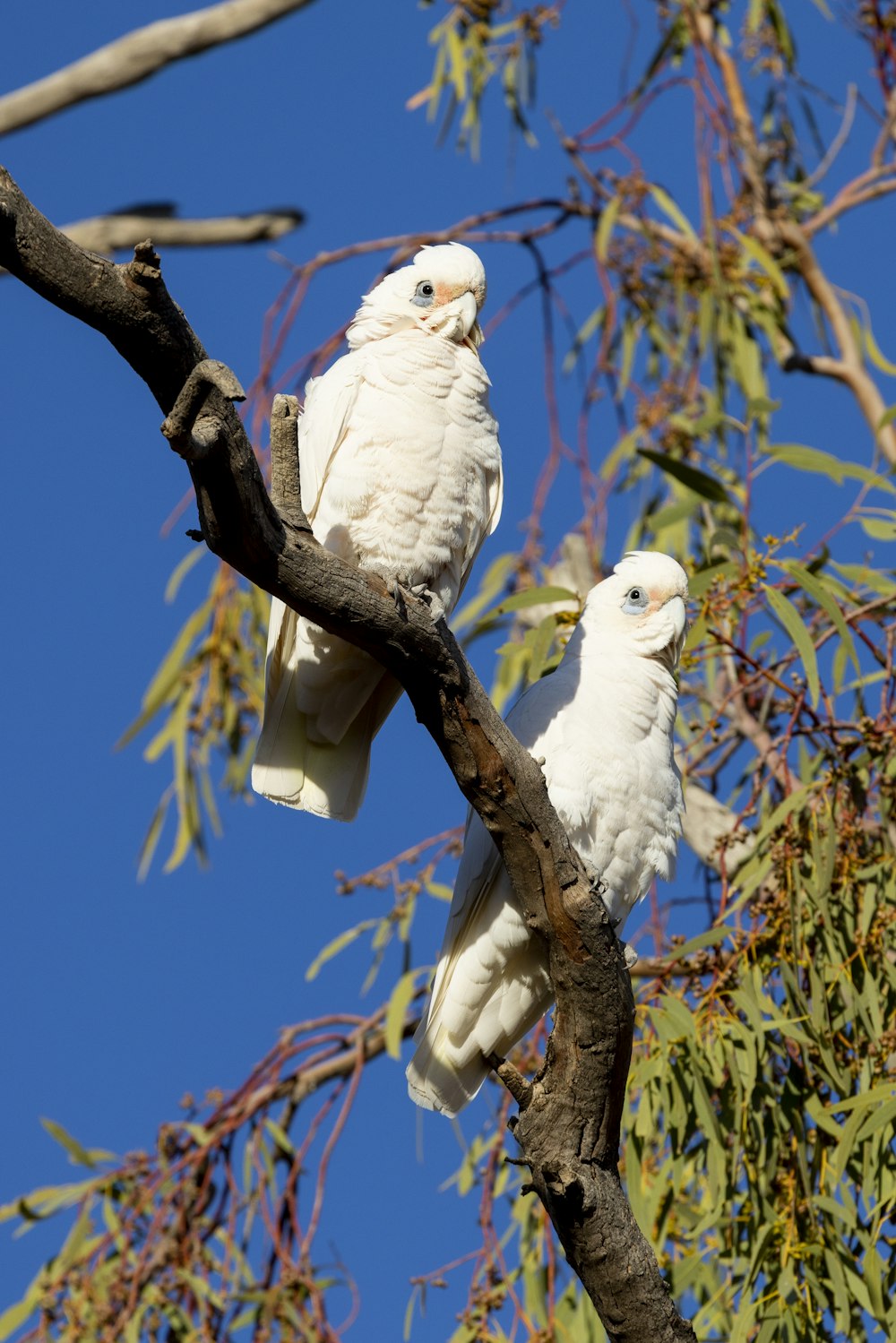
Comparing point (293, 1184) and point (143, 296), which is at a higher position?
point (143, 296)

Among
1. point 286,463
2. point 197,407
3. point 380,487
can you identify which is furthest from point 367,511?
point 197,407

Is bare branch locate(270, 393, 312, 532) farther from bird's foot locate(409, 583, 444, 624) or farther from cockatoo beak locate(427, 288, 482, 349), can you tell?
cockatoo beak locate(427, 288, 482, 349)

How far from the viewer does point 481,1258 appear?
279 centimetres

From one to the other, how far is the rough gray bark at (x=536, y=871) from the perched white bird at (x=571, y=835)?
28 cm

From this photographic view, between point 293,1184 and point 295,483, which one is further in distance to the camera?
point 293,1184

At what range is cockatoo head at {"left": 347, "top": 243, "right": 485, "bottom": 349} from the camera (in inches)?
97.2

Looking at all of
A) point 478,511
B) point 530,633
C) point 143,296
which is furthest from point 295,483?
point 530,633

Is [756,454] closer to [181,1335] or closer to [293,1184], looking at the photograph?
[293,1184]

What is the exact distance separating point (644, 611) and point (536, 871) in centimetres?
62

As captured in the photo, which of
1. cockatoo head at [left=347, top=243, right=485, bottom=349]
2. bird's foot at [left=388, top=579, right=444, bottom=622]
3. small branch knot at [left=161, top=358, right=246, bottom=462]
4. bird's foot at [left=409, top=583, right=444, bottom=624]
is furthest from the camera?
cockatoo head at [left=347, top=243, right=485, bottom=349]

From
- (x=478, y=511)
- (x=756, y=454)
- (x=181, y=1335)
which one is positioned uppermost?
(x=756, y=454)

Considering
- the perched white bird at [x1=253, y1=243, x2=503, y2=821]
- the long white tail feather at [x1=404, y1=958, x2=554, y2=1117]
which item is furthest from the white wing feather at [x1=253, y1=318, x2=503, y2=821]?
the long white tail feather at [x1=404, y1=958, x2=554, y2=1117]

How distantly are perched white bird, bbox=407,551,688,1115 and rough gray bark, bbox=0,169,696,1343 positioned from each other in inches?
10.9

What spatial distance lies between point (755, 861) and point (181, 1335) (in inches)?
54.7
